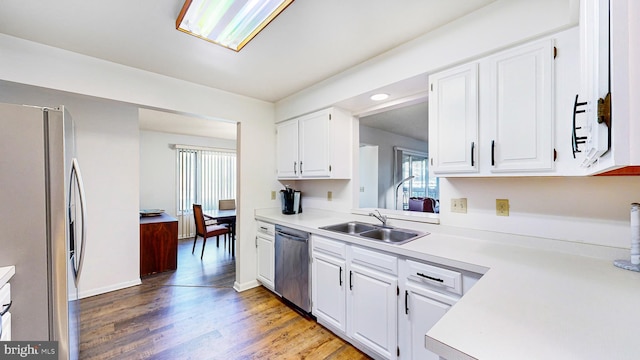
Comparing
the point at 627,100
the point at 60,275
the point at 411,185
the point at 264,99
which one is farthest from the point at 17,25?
the point at 411,185

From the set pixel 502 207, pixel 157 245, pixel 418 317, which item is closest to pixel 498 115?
pixel 502 207

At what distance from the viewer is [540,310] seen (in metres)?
0.79

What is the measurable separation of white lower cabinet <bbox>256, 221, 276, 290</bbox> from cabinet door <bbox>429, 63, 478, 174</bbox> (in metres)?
1.83

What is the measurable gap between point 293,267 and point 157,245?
7.49ft

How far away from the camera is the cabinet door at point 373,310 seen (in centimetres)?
158

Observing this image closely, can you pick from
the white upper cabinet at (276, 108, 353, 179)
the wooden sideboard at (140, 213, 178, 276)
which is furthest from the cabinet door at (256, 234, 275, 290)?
the wooden sideboard at (140, 213, 178, 276)

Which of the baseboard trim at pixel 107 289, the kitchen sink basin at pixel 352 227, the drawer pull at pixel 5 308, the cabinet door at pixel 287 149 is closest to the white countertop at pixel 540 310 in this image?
the kitchen sink basin at pixel 352 227

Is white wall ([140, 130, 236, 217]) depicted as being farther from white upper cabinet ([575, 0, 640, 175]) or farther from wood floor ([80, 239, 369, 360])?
white upper cabinet ([575, 0, 640, 175])

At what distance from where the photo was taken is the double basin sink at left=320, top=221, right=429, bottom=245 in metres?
1.98

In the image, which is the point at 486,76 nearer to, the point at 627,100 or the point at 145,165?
the point at 627,100

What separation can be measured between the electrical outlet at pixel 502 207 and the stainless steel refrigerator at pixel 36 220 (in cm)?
251

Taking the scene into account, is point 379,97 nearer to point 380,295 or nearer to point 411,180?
point 380,295

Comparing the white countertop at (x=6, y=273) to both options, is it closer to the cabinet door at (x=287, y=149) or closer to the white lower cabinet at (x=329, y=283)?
the white lower cabinet at (x=329, y=283)

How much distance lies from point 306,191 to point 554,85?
8.29 ft
